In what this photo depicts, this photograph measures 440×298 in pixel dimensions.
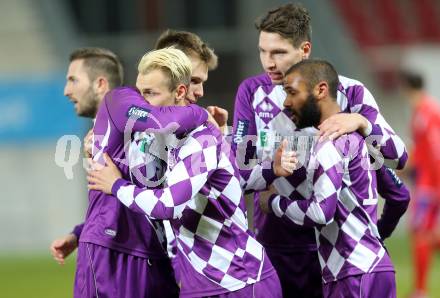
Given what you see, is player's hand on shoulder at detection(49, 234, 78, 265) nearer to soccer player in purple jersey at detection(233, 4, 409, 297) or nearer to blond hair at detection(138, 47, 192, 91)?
soccer player in purple jersey at detection(233, 4, 409, 297)

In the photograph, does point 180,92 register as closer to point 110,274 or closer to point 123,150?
point 123,150

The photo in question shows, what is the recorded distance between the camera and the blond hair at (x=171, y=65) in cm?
459

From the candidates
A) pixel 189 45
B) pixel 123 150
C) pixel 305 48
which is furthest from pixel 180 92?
pixel 305 48

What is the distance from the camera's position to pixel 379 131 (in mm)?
5004

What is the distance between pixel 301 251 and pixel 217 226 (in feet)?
3.69

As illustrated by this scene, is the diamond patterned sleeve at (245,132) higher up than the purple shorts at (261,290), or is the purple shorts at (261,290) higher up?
the diamond patterned sleeve at (245,132)

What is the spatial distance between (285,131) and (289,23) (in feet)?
1.92

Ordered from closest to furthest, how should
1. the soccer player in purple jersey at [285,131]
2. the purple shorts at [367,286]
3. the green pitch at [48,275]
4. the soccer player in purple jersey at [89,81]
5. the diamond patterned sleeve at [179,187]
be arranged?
the diamond patterned sleeve at [179,187], the purple shorts at [367,286], the soccer player in purple jersey at [285,131], the soccer player in purple jersey at [89,81], the green pitch at [48,275]

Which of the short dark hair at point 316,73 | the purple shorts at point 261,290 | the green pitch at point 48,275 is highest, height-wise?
the short dark hair at point 316,73

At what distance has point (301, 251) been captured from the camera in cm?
548

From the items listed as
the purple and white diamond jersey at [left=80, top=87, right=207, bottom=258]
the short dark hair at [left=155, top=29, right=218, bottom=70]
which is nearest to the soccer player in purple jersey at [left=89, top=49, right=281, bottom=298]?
the purple and white diamond jersey at [left=80, top=87, right=207, bottom=258]

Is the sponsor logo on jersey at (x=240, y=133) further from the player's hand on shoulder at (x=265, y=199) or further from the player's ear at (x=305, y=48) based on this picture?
the player's ear at (x=305, y=48)

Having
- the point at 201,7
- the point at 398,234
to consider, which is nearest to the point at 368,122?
the point at 398,234

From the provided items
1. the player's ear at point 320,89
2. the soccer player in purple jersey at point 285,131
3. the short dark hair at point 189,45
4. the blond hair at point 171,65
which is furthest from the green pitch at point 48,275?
the blond hair at point 171,65
